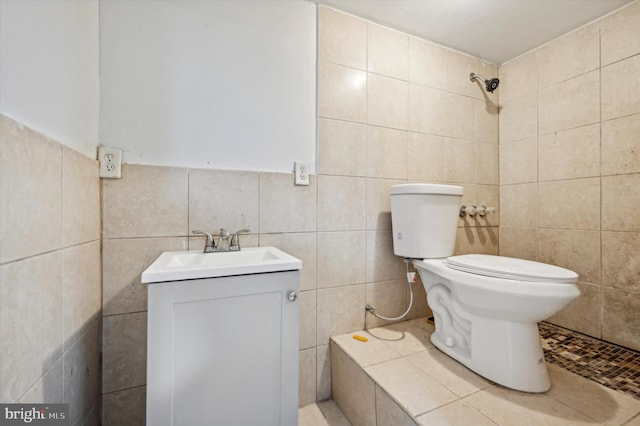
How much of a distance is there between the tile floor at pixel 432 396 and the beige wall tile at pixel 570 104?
138 cm

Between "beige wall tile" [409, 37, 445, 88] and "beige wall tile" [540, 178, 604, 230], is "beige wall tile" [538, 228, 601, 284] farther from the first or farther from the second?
"beige wall tile" [409, 37, 445, 88]

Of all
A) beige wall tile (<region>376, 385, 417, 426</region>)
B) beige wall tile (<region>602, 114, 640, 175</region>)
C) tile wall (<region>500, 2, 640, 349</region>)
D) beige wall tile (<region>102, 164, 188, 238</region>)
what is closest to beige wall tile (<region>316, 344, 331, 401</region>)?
beige wall tile (<region>376, 385, 417, 426</region>)

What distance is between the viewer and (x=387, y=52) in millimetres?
1560

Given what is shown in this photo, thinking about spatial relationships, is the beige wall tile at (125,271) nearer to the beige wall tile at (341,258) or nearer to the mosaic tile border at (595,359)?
the beige wall tile at (341,258)

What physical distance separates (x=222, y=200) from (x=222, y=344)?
61cm

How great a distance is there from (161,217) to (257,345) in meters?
0.66

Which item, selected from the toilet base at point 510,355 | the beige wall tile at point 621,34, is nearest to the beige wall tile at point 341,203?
the toilet base at point 510,355

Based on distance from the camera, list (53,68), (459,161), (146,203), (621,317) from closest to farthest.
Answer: (53,68)
(146,203)
(621,317)
(459,161)

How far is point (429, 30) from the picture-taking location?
1.59 meters

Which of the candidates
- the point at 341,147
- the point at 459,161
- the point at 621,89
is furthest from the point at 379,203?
the point at 621,89

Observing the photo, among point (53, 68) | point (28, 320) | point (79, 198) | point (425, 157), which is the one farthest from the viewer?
point (425, 157)

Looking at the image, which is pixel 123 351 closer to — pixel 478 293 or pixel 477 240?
pixel 478 293

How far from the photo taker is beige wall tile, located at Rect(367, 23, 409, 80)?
152 centimetres

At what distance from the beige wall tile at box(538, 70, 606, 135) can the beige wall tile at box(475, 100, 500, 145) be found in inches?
10.1
